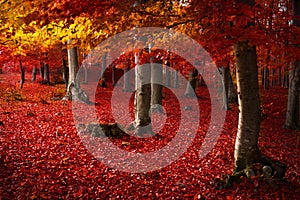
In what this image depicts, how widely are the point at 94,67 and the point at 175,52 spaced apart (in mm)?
40702

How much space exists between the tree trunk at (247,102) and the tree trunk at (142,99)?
4.50m

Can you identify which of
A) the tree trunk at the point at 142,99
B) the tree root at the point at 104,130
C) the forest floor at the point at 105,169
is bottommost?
the forest floor at the point at 105,169

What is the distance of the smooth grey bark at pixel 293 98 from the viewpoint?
11648 mm

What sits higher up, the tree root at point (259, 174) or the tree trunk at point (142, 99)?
the tree trunk at point (142, 99)

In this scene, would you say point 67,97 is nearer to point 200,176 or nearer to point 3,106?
point 3,106

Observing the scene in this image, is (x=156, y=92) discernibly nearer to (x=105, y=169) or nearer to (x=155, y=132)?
(x=155, y=132)

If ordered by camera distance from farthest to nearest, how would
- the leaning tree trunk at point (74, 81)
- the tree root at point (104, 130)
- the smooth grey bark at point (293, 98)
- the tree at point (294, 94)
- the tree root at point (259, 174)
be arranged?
the leaning tree trunk at point (74, 81) → the smooth grey bark at point (293, 98) → the tree at point (294, 94) → the tree root at point (104, 130) → the tree root at point (259, 174)

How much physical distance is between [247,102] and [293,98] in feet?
23.8


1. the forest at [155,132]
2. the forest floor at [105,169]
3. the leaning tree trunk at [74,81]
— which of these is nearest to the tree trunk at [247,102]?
the forest at [155,132]

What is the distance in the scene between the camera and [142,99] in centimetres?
1032

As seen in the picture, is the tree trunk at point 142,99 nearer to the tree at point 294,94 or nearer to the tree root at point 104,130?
the tree root at point 104,130

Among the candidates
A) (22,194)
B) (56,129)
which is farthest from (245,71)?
(56,129)

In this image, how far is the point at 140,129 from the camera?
1031 cm

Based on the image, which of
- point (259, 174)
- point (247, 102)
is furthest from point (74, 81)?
point (259, 174)
